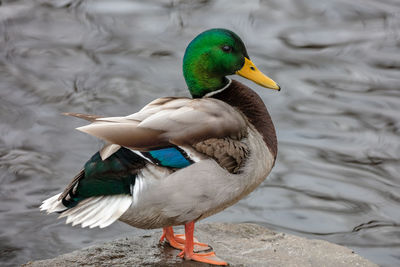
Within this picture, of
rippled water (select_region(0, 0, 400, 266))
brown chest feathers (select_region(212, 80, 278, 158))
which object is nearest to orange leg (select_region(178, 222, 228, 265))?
brown chest feathers (select_region(212, 80, 278, 158))

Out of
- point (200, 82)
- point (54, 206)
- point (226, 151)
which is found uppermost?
point (200, 82)

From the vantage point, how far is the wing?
11.6 ft

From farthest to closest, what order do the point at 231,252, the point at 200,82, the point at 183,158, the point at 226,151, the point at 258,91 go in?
the point at 258,91
the point at 231,252
the point at 200,82
the point at 226,151
the point at 183,158

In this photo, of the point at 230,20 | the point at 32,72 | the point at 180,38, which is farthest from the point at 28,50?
the point at 230,20

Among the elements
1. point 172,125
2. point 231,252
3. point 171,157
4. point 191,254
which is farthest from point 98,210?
point 231,252

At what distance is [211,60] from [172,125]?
1.73 feet

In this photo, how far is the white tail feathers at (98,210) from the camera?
11.5ft

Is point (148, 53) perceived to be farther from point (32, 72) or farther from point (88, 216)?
point (88, 216)

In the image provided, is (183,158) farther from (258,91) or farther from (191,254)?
(258,91)

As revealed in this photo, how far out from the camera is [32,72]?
8.01m

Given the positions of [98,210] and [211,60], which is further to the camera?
[211,60]

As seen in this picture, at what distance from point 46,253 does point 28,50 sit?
3.71 m

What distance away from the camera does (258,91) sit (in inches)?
293

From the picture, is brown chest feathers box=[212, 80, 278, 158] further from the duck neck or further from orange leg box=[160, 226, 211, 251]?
orange leg box=[160, 226, 211, 251]
